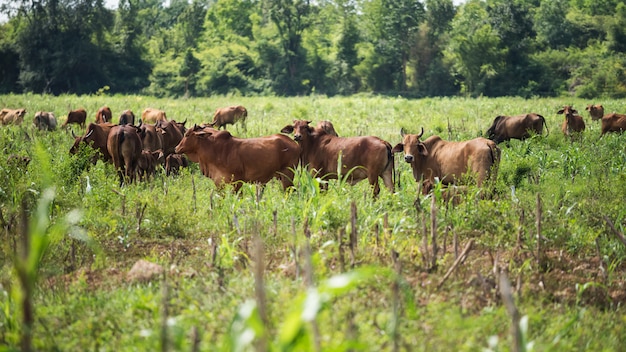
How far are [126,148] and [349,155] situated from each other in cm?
397

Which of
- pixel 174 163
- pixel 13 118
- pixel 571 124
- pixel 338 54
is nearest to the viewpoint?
pixel 174 163

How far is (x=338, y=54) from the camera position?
2525 inches

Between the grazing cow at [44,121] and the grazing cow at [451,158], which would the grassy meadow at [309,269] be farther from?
the grazing cow at [44,121]

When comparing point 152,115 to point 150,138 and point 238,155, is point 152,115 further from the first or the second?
point 238,155

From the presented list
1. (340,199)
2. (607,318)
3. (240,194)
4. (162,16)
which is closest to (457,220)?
(340,199)

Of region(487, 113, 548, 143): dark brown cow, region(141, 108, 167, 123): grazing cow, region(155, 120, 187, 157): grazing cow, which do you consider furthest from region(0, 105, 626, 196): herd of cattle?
region(141, 108, 167, 123): grazing cow

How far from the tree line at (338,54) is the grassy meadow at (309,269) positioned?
39.7m

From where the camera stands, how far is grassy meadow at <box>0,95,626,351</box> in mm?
4301

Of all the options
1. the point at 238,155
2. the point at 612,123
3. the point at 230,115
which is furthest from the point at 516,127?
the point at 238,155

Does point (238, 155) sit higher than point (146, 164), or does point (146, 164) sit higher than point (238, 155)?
point (238, 155)

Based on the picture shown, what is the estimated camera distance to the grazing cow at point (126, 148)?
1181cm

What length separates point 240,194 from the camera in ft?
33.9

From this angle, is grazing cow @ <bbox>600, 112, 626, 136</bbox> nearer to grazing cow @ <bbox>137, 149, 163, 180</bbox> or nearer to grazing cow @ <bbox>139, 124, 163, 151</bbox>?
grazing cow @ <bbox>139, 124, 163, 151</bbox>

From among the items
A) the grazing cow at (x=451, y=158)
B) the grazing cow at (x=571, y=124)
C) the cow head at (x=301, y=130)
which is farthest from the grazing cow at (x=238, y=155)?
the grazing cow at (x=571, y=124)
